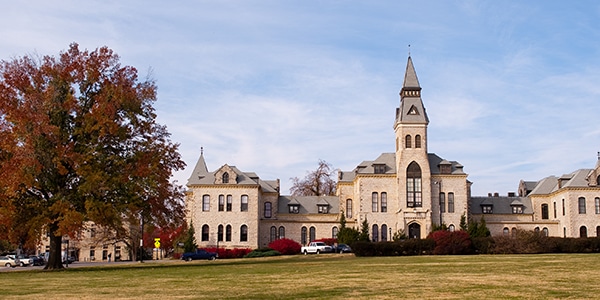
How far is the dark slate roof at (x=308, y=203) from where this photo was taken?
79250mm

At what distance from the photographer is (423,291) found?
1784cm

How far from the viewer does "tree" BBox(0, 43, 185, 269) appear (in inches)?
1433

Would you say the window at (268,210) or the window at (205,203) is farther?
the window at (268,210)

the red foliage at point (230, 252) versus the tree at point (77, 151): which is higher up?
the tree at point (77, 151)

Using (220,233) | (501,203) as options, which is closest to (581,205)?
(501,203)

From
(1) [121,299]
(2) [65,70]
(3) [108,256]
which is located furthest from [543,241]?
(3) [108,256]

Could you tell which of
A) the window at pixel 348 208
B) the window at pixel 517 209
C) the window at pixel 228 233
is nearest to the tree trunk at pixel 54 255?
the window at pixel 228 233

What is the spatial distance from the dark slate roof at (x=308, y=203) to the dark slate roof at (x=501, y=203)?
52.3ft

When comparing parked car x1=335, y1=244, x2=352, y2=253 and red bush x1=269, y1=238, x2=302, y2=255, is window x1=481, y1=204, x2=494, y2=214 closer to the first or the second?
parked car x1=335, y1=244, x2=352, y2=253

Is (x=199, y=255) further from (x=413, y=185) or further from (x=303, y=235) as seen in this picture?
(x=413, y=185)

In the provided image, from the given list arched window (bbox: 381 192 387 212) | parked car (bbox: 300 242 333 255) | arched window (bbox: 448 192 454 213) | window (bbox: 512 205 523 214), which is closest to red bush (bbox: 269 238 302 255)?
parked car (bbox: 300 242 333 255)

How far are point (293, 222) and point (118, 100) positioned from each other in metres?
41.8

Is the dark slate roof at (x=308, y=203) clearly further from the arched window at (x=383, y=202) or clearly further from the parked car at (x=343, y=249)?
the parked car at (x=343, y=249)

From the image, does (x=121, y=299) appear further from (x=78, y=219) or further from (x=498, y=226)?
(x=498, y=226)
